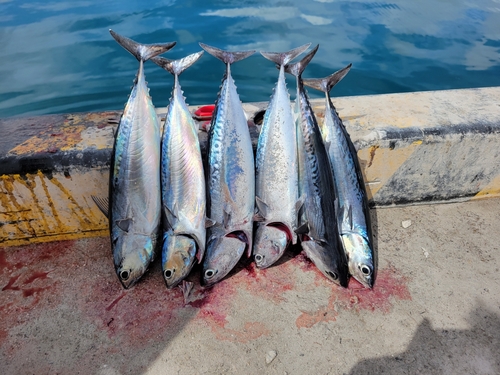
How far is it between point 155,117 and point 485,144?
2.47 m

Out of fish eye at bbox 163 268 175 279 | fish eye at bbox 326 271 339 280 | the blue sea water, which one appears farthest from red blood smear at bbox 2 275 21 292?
the blue sea water

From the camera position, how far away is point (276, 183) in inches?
97.5

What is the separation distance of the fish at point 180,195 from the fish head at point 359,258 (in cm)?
95

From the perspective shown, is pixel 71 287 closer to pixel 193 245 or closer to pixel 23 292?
pixel 23 292

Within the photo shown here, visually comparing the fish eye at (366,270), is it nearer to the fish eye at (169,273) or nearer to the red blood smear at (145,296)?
the red blood smear at (145,296)

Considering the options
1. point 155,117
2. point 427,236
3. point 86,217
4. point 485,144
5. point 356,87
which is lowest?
point 356,87

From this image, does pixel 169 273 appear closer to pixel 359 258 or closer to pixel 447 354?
pixel 359 258

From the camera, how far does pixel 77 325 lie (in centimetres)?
208

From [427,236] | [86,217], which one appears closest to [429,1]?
[427,236]

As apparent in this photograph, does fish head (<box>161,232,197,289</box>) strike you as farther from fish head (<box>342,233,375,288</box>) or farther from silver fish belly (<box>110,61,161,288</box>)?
fish head (<box>342,233,375,288</box>)

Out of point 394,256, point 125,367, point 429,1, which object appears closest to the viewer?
point 125,367

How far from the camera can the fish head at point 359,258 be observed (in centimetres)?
227

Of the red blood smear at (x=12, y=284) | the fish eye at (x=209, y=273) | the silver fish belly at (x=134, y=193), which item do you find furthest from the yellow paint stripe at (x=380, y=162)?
the red blood smear at (x=12, y=284)

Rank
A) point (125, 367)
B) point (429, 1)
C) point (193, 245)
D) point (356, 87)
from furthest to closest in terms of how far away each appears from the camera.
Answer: point (429, 1) → point (356, 87) → point (193, 245) → point (125, 367)
